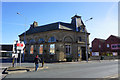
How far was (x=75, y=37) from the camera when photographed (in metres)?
30.7

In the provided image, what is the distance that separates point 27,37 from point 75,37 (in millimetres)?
15230

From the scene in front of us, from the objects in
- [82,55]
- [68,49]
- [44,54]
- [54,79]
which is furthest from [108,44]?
[54,79]

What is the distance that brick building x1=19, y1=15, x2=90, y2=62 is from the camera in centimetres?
2792

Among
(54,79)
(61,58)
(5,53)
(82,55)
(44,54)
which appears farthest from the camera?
(5,53)

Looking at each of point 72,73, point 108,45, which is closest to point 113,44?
point 108,45

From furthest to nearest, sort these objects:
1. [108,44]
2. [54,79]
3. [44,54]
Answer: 1. [108,44]
2. [44,54]
3. [54,79]

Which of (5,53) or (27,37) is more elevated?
(27,37)

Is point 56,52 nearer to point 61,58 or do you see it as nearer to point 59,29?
Answer: point 61,58

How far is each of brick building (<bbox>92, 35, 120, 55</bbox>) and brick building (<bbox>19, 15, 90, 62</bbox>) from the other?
72.6ft

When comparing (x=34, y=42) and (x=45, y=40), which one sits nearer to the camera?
(x=45, y=40)

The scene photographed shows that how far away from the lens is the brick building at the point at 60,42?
27.9 m

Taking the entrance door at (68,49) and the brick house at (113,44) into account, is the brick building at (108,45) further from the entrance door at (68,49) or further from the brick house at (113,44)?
the entrance door at (68,49)

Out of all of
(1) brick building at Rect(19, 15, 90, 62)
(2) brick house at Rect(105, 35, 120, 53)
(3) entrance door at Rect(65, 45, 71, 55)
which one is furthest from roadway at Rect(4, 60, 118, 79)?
(2) brick house at Rect(105, 35, 120, 53)

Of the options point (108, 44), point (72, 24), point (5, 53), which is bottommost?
point (5, 53)
